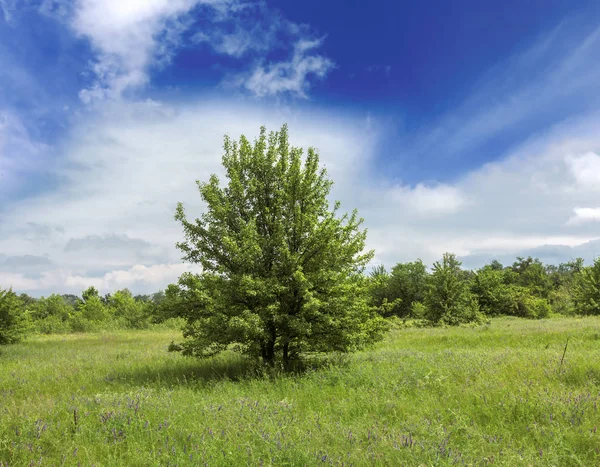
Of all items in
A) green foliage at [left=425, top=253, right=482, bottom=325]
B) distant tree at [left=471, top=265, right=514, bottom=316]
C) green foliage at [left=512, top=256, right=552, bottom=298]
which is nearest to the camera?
green foliage at [left=425, top=253, right=482, bottom=325]

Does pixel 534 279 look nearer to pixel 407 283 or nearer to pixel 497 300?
pixel 407 283

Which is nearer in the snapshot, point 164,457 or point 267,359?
point 164,457

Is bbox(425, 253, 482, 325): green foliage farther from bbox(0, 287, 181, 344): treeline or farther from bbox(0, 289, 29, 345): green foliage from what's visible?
bbox(0, 289, 29, 345): green foliage

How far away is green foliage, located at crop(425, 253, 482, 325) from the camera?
1336 inches

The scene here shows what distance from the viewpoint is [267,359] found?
1179 centimetres

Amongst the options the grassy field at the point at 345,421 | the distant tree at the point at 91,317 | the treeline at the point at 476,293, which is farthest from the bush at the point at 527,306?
the distant tree at the point at 91,317

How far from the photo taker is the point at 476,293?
52.6 m

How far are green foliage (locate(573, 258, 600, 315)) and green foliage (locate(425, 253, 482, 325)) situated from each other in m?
17.9

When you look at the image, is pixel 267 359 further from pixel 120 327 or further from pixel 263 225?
pixel 120 327

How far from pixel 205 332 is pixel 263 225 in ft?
13.0

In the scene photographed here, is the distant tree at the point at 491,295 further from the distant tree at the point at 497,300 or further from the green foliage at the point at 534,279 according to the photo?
the green foliage at the point at 534,279

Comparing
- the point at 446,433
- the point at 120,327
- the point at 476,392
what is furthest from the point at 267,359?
the point at 120,327

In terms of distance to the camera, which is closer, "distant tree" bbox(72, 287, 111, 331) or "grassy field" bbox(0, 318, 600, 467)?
"grassy field" bbox(0, 318, 600, 467)

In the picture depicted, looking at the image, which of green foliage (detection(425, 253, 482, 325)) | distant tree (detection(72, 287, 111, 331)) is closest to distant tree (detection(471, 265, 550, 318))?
green foliage (detection(425, 253, 482, 325))
